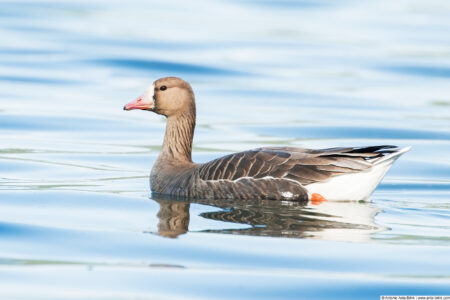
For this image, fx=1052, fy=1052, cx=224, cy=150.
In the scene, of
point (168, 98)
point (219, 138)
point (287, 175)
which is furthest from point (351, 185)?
point (219, 138)

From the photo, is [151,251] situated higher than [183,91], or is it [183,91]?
[183,91]

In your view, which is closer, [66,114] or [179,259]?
[179,259]

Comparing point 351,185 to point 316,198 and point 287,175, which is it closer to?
point 316,198

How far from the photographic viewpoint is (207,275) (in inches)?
349

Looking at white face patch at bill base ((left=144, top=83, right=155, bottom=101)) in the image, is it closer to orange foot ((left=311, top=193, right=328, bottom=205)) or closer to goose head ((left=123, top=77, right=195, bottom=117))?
goose head ((left=123, top=77, right=195, bottom=117))

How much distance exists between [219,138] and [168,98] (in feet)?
14.8

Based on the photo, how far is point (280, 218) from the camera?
1122 centimetres

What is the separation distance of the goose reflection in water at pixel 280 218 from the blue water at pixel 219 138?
4 centimetres

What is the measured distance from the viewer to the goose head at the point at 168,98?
1360 cm

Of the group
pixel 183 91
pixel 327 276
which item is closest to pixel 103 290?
pixel 327 276

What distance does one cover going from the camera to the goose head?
13602mm

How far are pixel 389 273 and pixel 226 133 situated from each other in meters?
9.85

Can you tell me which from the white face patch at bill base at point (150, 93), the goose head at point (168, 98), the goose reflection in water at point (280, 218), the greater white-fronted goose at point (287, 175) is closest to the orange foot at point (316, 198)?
the greater white-fronted goose at point (287, 175)

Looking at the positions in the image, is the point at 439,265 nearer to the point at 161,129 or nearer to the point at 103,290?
the point at 103,290
